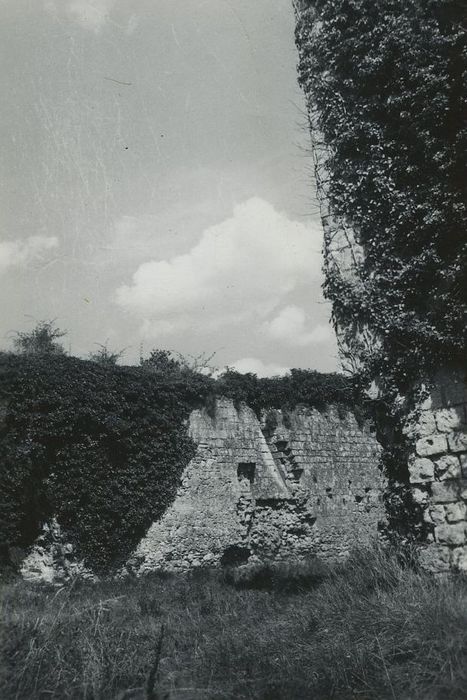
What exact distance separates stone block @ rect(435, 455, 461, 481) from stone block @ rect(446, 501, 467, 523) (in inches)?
10.3

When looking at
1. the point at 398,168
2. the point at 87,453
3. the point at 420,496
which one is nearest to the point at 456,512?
the point at 420,496

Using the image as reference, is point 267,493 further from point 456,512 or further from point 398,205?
point 398,205

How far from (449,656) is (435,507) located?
7.24ft

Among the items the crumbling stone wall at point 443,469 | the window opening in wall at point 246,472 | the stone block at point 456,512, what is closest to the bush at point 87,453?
the window opening in wall at point 246,472

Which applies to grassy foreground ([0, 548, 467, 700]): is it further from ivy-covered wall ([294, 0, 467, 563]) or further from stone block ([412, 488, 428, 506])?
ivy-covered wall ([294, 0, 467, 563])

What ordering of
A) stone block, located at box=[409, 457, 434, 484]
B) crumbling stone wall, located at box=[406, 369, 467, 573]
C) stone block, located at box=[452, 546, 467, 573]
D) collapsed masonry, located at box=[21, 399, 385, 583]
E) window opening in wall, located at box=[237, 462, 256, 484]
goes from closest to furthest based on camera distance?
stone block, located at box=[452, 546, 467, 573], crumbling stone wall, located at box=[406, 369, 467, 573], stone block, located at box=[409, 457, 434, 484], collapsed masonry, located at box=[21, 399, 385, 583], window opening in wall, located at box=[237, 462, 256, 484]

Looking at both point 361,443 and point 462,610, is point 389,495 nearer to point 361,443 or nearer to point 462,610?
point 462,610

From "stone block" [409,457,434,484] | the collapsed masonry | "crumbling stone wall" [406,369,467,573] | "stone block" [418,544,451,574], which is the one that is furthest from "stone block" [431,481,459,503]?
the collapsed masonry

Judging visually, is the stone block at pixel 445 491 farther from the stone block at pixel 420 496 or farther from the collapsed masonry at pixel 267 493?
the collapsed masonry at pixel 267 493

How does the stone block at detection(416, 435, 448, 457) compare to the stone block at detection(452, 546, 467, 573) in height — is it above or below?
above

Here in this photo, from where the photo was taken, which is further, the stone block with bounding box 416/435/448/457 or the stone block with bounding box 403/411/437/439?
the stone block with bounding box 403/411/437/439

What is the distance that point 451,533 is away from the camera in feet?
18.4

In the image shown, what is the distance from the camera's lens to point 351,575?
593 centimetres

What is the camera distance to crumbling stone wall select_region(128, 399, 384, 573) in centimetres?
1164
